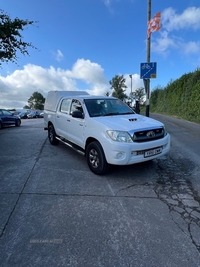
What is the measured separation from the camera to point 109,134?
12.7ft

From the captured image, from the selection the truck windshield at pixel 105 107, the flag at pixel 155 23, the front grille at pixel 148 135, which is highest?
the flag at pixel 155 23

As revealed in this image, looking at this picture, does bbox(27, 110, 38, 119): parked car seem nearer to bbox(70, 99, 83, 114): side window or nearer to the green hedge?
the green hedge

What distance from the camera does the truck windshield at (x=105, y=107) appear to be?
4.83 m

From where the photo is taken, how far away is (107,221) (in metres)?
2.66

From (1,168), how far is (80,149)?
6.89 ft

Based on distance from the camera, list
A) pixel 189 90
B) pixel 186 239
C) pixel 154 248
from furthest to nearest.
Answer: pixel 189 90 < pixel 186 239 < pixel 154 248

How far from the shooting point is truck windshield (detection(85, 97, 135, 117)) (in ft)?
15.8

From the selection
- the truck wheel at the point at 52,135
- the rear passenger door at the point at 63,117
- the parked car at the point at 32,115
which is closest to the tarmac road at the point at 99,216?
the rear passenger door at the point at 63,117

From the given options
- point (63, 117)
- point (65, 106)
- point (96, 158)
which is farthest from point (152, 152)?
point (65, 106)

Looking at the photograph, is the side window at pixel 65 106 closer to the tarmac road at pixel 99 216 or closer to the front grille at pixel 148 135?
the tarmac road at pixel 99 216

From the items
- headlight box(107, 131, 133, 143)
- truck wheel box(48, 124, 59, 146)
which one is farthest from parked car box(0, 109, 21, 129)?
headlight box(107, 131, 133, 143)

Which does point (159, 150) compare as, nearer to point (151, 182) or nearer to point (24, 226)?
point (151, 182)

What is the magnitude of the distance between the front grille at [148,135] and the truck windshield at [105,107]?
3.90 feet

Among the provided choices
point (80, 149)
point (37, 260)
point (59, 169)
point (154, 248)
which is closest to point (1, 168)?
point (59, 169)
